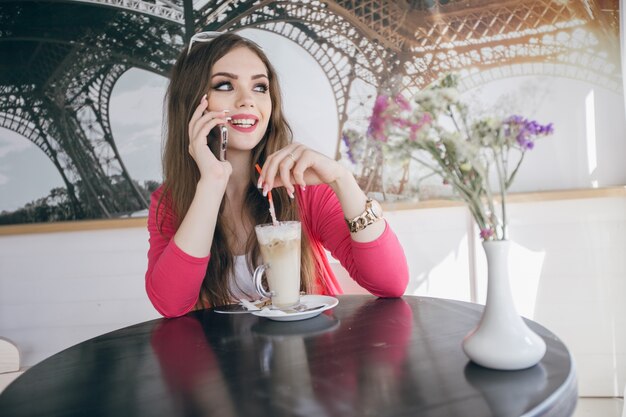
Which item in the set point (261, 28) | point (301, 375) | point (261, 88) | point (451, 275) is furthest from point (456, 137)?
point (261, 28)

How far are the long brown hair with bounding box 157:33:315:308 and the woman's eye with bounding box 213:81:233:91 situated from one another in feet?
0.10

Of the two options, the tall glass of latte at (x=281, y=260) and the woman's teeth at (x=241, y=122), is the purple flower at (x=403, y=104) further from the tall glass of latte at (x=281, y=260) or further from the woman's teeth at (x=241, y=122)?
the woman's teeth at (x=241, y=122)

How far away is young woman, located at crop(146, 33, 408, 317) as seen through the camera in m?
1.17

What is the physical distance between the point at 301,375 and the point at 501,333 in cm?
28

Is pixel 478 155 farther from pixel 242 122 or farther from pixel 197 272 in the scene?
pixel 242 122

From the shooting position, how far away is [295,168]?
109 centimetres

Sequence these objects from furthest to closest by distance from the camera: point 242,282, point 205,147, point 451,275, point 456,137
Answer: point 451,275 < point 242,282 < point 205,147 < point 456,137

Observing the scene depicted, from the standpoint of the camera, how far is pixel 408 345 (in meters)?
0.78

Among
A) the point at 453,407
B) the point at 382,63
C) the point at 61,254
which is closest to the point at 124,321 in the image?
the point at 61,254

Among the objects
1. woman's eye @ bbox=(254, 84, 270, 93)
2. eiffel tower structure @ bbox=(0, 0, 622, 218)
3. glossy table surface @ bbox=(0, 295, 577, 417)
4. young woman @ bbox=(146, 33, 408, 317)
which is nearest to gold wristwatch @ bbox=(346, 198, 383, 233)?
young woman @ bbox=(146, 33, 408, 317)

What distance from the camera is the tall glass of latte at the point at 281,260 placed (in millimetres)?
1046

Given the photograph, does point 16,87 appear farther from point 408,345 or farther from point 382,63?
point 408,345

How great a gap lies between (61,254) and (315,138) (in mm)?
1546

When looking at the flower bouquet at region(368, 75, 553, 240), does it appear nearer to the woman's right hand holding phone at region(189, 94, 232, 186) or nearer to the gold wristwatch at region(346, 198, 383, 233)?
the gold wristwatch at region(346, 198, 383, 233)
